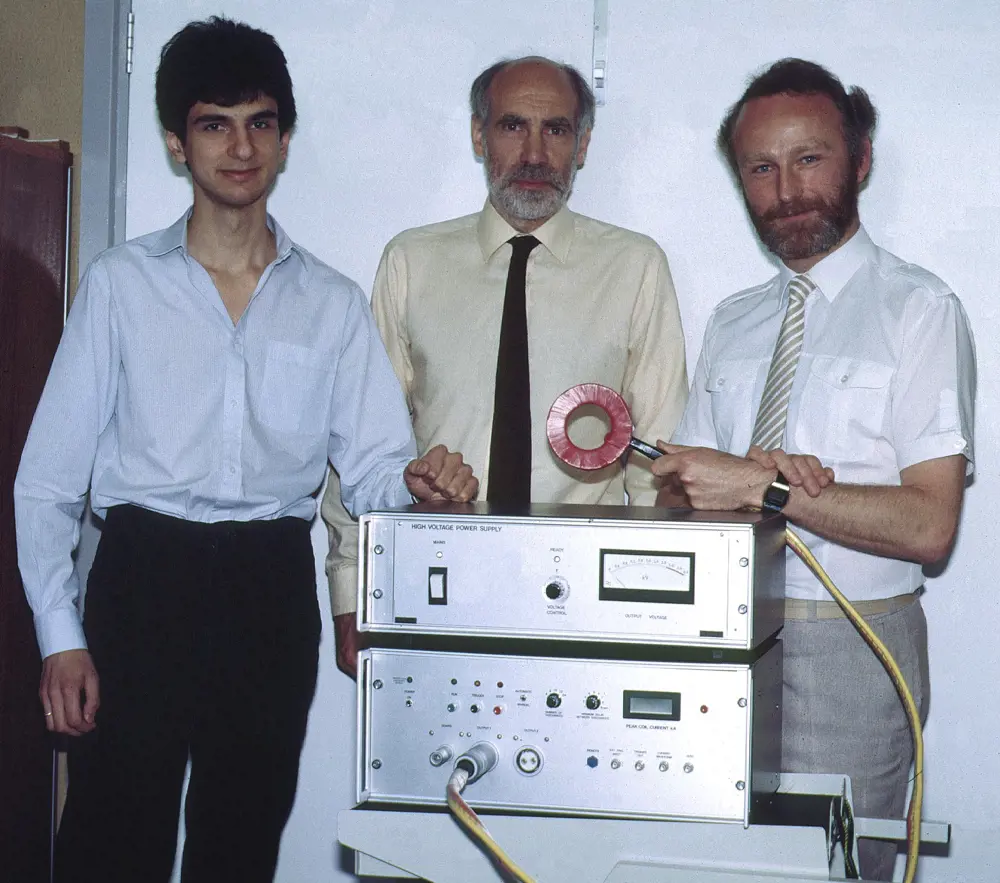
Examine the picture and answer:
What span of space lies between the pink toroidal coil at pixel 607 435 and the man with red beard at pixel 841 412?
12 centimetres

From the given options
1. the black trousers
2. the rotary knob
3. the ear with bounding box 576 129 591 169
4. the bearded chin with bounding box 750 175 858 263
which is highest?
the ear with bounding box 576 129 591 169

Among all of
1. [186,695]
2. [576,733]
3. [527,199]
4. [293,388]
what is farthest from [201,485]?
[576,733]

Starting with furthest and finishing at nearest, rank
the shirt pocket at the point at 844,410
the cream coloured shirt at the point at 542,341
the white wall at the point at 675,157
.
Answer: the white wall at the point at 675,157
the cream coloured shirt at the point at 542,341
the shirt pocket at the point at 844,410

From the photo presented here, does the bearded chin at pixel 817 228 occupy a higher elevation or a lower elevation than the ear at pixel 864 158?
lower

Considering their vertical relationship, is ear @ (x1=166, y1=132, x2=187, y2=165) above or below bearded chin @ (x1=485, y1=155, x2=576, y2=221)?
above

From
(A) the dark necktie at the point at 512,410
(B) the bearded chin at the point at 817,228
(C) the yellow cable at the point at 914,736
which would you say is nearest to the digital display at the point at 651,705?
(C) the yellow cable at the point at 914,736

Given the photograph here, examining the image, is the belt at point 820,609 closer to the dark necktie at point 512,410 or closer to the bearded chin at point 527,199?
the dark necktie at point 512,410

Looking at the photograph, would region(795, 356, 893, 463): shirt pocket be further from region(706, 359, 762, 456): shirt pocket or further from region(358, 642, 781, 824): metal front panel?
region(358, 642, 781, 824): metal front panel

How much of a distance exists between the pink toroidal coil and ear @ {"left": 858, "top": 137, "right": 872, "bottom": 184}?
89cm

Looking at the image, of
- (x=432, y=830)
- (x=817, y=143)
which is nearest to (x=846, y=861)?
(x=432, y=830)

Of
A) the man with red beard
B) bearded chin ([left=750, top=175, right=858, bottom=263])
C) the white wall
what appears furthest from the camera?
the white wall

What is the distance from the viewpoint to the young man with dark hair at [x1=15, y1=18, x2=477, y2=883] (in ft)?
6.40

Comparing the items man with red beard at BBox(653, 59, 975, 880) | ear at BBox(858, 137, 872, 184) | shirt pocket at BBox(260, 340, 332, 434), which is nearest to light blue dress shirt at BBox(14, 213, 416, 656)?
shirt pocket at BBox(260, 340, 332, 434)

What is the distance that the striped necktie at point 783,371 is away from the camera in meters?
1.93
